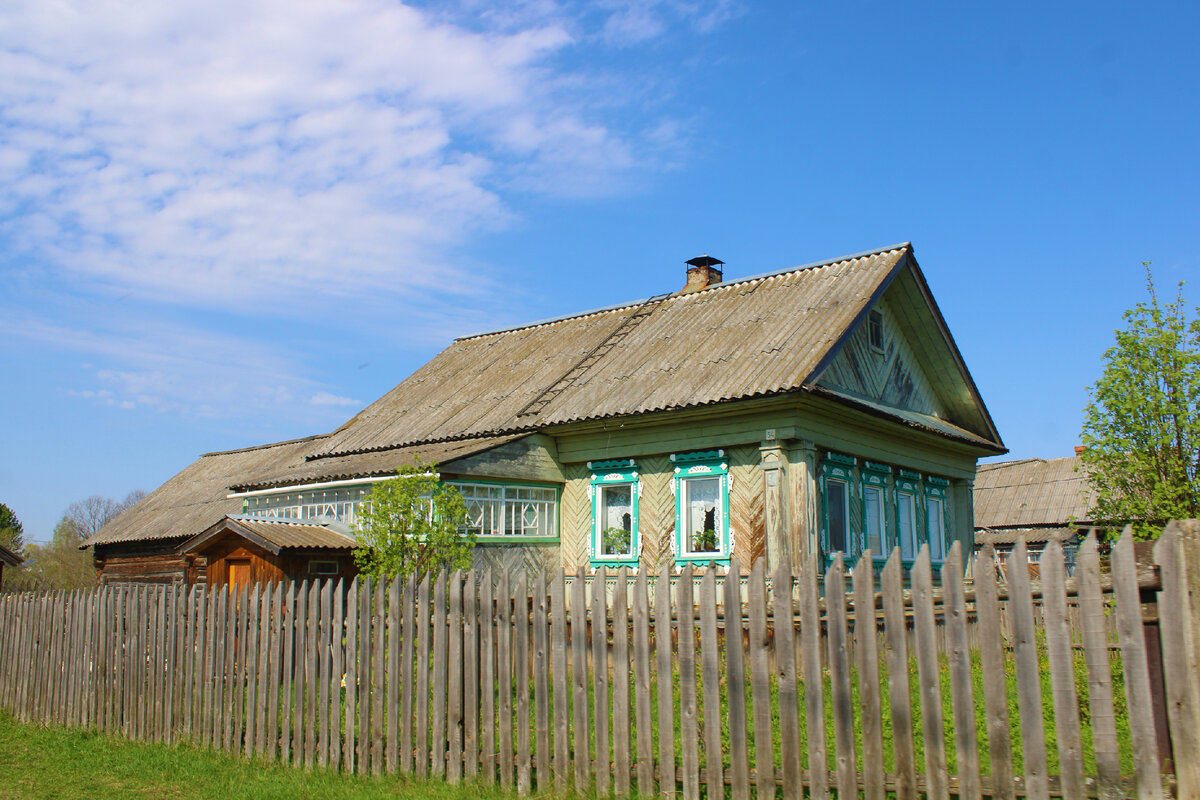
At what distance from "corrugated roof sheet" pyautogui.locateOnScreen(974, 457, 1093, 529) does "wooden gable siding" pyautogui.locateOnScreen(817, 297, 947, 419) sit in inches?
657

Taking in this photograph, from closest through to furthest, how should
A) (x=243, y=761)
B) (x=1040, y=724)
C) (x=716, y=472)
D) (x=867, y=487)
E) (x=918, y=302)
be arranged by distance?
(x=1040, y=724)
(x=243, y=761)
(x=716, y=472)
(x=867, y=487)
(x=918, y=302)

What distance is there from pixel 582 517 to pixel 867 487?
17.1ft

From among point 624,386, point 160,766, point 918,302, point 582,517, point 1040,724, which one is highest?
point 918,302

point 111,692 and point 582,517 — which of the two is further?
point 582,517

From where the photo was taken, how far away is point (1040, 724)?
4.88 metres

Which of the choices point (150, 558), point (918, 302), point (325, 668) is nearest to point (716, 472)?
point (918, 302)

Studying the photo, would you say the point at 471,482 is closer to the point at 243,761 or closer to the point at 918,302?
the point at 243,761

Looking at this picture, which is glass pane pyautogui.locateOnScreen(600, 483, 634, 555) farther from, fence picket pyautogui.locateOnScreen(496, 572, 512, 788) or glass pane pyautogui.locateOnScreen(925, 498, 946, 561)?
fence picket pyautogui.locateOnScreen(496, 572, 512, 788)

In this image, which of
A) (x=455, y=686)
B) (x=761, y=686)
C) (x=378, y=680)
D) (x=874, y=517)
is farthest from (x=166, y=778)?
(x=874, y=517)

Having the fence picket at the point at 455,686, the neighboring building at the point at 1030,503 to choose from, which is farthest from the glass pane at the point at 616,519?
the neighboring building at the point at 1030,503

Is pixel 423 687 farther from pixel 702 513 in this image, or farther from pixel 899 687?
pixel 702 513

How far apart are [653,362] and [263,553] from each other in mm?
8051

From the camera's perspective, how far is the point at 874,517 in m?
17.2

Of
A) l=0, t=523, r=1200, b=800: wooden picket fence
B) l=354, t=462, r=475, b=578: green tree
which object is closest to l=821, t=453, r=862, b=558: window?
l=0, t=523, r=1200, b=800: wooden picket fence
